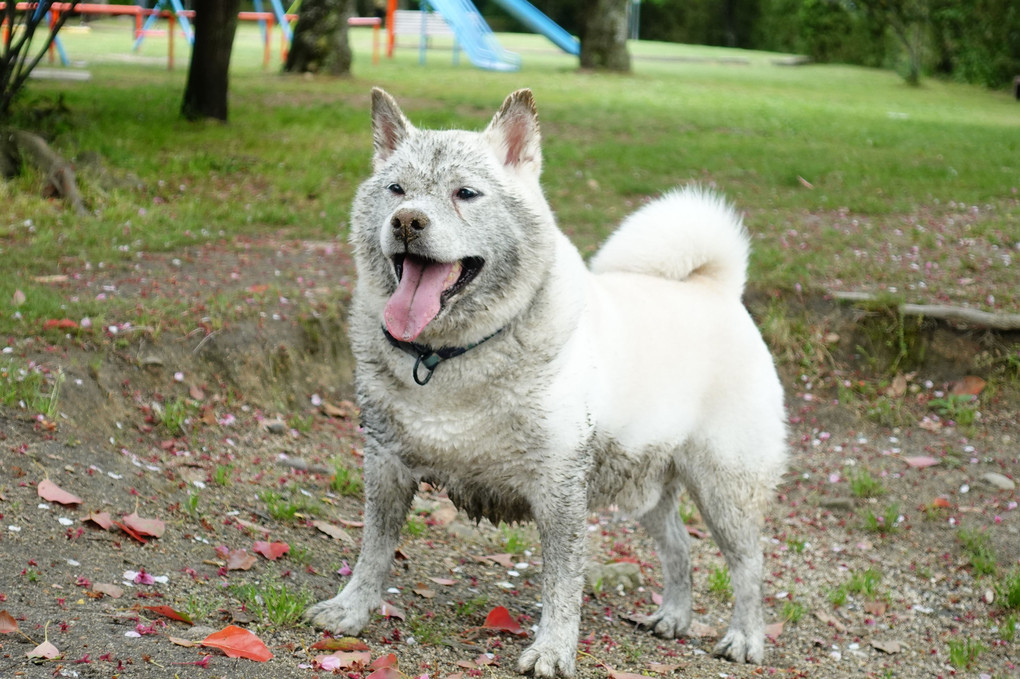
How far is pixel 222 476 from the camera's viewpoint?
5.07 metres

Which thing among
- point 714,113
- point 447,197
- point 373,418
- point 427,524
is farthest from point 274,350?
point 714,113

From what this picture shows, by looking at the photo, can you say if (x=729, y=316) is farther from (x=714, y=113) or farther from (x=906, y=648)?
(x=714, y=113)

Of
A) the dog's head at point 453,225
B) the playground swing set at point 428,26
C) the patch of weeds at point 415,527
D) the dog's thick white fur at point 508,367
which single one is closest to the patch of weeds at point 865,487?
the dog's thick white fur at point 508,367

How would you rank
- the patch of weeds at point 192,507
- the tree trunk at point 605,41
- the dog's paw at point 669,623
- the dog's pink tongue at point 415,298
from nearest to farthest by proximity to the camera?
the dog's pink tongue at point 415,298 → the patch of weeds at point 192,507 → the dog's paw at point 669,623 → the tree trunk at point 605,41

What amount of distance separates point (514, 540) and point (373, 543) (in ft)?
4.82

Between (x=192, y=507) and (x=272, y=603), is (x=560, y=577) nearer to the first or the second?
(x=272, y=603)

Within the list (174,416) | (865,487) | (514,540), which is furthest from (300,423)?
(865,487)

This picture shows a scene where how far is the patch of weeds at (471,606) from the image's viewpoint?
4312 millimetres

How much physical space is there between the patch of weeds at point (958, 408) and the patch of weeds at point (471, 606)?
3737 millimetres

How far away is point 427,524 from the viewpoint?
218 inches

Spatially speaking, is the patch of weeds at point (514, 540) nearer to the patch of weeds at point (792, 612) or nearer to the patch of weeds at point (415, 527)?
the patch of weeds at point (415, 527)

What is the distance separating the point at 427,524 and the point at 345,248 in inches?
124

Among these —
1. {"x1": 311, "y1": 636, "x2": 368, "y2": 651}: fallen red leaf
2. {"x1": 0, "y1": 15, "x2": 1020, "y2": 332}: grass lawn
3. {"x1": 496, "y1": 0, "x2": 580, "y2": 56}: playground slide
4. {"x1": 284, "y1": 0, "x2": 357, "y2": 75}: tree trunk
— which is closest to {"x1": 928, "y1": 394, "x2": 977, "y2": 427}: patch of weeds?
{"x1": 0, "y1": 15, "x2": 1020, "y2": 332}: grass lawn

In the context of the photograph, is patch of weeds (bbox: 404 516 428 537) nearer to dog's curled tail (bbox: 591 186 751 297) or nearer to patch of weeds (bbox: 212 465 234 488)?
patch of weeds (bbox: 212 465 234 488)
